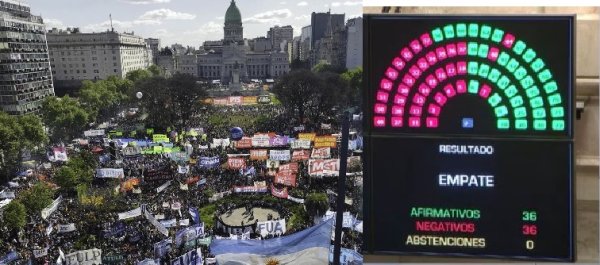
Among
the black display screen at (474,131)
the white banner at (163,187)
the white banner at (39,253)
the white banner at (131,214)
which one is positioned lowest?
the white banner at (39,253)

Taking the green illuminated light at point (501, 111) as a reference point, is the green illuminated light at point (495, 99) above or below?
above

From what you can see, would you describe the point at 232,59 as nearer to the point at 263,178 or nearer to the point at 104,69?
the point at 104,69

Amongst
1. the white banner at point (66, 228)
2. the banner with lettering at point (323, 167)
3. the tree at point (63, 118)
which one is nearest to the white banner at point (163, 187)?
the white banner at point (66, 228)

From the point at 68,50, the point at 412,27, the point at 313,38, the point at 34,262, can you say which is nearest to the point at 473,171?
the point at 412,27

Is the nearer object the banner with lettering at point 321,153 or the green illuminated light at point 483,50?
the green illuminated light at point 483,50

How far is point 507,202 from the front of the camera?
361cm

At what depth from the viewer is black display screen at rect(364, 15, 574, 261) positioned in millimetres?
3457

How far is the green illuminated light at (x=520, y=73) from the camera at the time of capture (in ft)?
11.4

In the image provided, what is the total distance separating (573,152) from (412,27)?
1277 millimetres

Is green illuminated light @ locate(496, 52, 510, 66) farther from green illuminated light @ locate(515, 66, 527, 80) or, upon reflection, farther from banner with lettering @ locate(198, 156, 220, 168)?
banner with lettering @ locate(198, 156, 220, 168)

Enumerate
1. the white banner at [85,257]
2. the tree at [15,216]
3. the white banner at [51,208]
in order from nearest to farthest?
the white banner at [85,257]
the tree at [15,216]
the white banner at [51,208]

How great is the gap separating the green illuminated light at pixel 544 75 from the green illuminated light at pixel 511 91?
6.5 inches

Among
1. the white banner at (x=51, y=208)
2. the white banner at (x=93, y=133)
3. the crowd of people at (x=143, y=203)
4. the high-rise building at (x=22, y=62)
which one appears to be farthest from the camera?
the high-rise building at (x=22, y=62)

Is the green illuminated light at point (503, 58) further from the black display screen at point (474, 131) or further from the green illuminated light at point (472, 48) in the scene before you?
the green illuminated light at point (472, 48)
